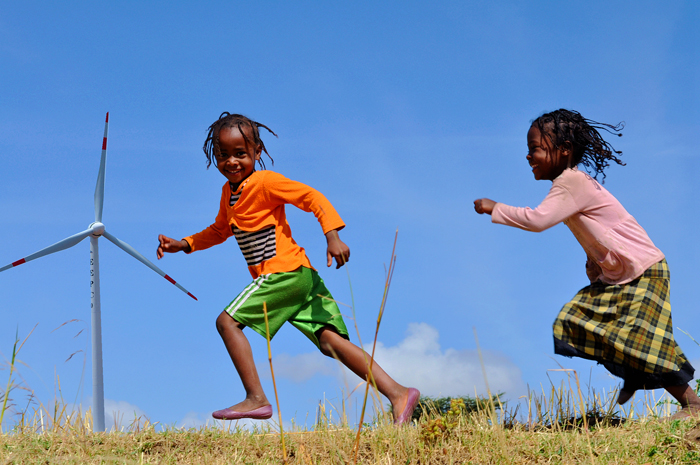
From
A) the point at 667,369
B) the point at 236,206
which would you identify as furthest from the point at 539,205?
the point at 236,206

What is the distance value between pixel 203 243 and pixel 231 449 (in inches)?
85.8

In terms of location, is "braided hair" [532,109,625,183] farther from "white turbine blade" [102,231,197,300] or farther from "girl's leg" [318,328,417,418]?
"white turbine blade" [102,231,197,300]

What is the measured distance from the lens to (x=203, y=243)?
6113 millimetres

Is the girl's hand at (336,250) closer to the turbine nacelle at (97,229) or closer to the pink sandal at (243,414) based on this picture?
the pink sandal at (243,414)

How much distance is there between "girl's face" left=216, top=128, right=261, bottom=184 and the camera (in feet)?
18.4

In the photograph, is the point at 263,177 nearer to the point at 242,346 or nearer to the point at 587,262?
the point at 242,346

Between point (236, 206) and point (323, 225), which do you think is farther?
point (236, 206)

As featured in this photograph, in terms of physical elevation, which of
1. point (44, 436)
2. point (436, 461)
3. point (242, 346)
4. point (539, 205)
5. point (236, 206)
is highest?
point (236, 206)

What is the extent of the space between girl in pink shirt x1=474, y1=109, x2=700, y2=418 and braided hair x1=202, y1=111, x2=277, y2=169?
6.62 feet

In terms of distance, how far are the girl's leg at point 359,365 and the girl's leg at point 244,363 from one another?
1.94 ft

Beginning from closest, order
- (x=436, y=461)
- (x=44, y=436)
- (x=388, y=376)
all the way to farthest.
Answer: (x=436, y=461) < (x=44, y=436) < (x=388, y=376)

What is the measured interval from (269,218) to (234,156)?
630 mm

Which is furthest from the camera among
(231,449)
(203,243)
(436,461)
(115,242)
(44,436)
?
(115,242)

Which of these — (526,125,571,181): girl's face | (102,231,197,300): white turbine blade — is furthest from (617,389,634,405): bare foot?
(102,231,197,300): white turbine blade
